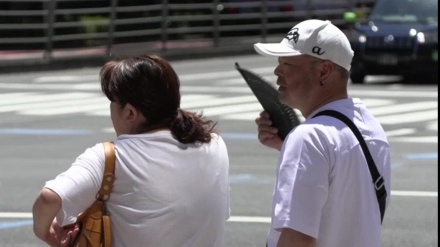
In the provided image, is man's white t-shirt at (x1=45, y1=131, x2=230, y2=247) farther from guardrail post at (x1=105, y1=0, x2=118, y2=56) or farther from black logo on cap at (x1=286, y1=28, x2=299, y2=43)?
guardrail post at (x1=105, y1=0, x2=118, y2=56)

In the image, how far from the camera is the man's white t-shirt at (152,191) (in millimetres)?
4066

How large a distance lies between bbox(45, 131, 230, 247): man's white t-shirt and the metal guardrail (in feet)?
74.3

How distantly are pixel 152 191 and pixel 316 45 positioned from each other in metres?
0.72

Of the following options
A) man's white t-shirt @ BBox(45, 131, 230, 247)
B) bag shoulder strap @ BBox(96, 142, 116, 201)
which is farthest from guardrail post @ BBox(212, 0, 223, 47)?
bag shoulder strap @ BBox(96, 142, 116, 201)

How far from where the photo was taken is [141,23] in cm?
3022

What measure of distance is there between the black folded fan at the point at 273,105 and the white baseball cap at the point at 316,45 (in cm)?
31

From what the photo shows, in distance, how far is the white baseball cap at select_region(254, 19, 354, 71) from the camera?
4008 millimetres

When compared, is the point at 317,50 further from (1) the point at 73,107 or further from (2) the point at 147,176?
(1) the point at 73,107

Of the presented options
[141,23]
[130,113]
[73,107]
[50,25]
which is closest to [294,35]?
[130,113]

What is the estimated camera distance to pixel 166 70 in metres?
4.21

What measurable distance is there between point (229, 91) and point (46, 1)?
7458 millimetres

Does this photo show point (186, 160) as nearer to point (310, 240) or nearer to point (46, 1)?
point (310, 240)

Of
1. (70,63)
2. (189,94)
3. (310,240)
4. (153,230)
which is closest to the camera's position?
(310,240)

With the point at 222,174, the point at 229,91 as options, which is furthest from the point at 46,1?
the point at 222,174
